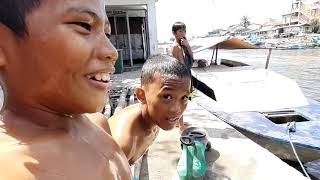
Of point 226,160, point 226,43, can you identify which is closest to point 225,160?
point 226,160

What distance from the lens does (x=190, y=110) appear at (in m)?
6.50

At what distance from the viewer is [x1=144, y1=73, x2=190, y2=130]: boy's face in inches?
81.9

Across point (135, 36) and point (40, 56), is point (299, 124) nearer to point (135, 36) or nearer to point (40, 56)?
point (40, 56)

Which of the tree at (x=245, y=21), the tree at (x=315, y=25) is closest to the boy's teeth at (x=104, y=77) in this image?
the tree at (x=315, y=25)

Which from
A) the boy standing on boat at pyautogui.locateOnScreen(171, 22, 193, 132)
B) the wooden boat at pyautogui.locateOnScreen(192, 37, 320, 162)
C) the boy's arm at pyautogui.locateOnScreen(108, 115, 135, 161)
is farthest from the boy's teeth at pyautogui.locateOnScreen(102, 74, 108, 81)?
the boy standing on boat at pyautogui.locateOnScreen(171, 22, 193, 132)

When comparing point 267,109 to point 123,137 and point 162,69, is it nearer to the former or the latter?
point 162,69

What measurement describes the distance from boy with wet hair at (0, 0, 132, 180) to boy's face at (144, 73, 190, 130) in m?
1.21

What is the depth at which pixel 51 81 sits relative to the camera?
0.79 meters

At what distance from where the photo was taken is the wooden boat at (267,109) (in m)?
5.12

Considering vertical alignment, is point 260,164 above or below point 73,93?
below

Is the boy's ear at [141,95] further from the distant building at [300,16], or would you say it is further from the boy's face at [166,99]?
the distant building at [300,16]

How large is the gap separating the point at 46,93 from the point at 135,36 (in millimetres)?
14993

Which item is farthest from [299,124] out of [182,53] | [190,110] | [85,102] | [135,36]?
[135,36]

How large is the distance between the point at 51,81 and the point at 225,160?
360 cm
